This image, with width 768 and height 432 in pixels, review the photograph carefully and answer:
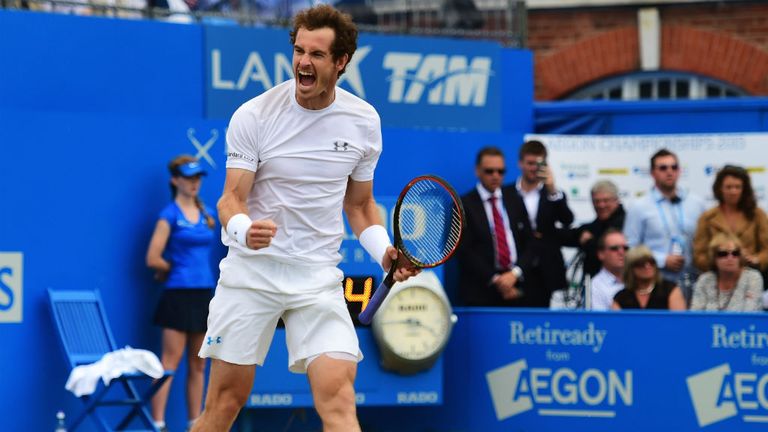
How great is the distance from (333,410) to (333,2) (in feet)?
24.3

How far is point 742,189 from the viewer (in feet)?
36.5

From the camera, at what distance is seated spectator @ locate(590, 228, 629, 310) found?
36.2ft

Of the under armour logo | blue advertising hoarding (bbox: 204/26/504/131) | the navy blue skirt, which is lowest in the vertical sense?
the navy blue skirt

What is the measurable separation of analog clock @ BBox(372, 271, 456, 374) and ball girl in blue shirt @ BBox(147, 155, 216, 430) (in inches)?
48.0

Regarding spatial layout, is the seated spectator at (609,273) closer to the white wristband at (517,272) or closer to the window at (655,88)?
the white wristband at (517,272)

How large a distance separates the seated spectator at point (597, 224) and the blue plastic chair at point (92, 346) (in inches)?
135

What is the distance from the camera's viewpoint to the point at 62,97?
11.0 meters

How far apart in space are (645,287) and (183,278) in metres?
3.05

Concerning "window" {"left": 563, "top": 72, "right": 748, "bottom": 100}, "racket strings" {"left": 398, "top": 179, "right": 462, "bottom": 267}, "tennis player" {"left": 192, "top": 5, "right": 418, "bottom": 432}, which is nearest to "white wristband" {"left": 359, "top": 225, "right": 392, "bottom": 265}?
"tennis player" {"left": 192, "top": 5, "right": 418, "bottom": 432}

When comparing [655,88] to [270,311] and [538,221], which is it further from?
[270,311]

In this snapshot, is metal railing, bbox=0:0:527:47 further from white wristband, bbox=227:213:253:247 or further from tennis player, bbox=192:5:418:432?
white wristband, bbox=227:213:253:247

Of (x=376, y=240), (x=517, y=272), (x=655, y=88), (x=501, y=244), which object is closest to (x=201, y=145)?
(x=501, y=244)

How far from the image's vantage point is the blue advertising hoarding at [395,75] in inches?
459

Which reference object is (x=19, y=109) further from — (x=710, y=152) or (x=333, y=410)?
(x=710, y=152)
